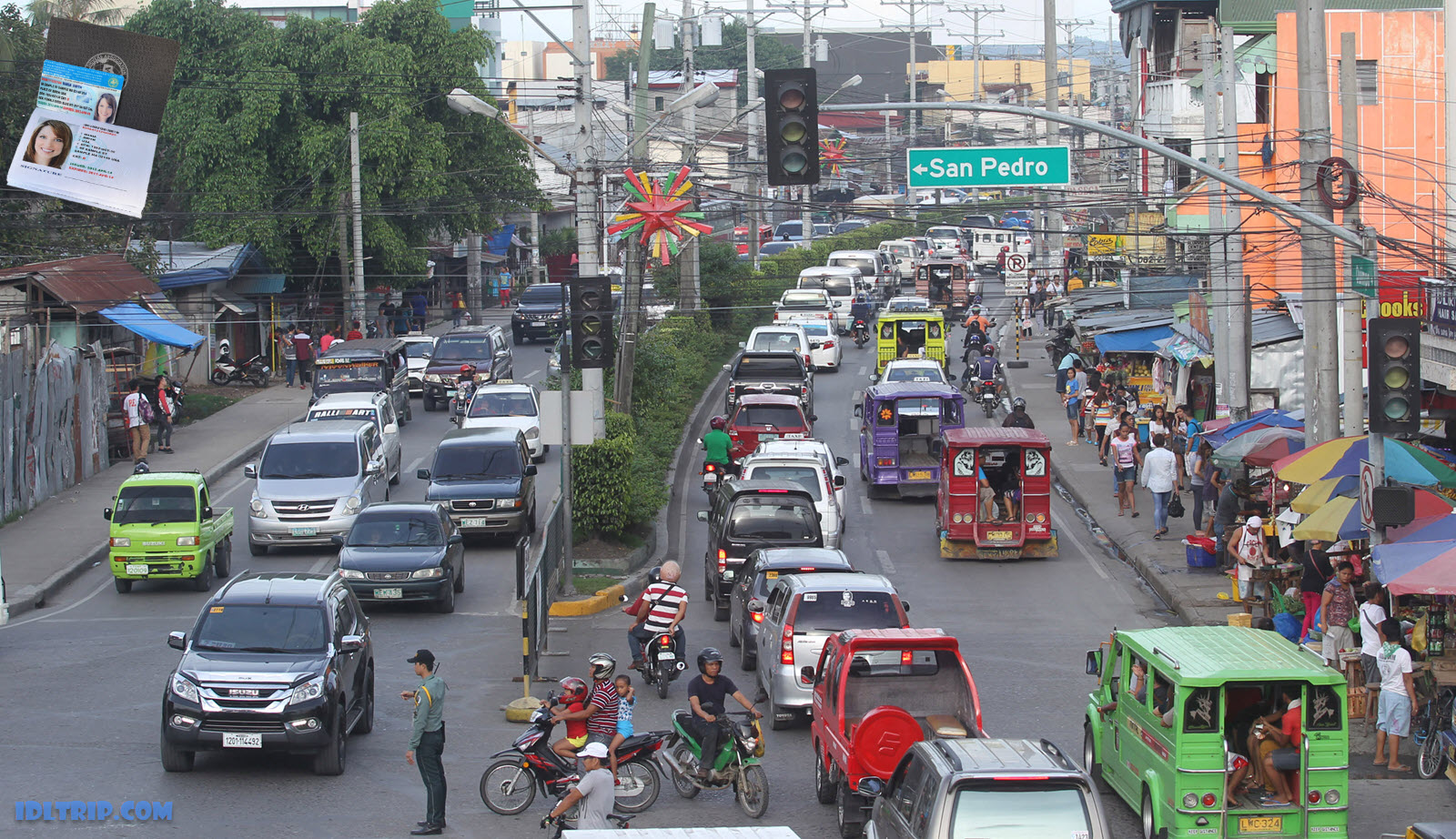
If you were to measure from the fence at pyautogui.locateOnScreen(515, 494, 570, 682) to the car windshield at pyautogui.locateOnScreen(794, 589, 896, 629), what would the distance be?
3.30 meters

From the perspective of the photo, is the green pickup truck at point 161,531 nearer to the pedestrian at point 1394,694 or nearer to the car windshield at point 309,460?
the car windshield at point 309,460

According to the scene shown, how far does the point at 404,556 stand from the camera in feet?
72.5

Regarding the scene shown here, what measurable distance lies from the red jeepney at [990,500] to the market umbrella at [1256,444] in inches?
118

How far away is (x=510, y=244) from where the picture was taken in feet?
260

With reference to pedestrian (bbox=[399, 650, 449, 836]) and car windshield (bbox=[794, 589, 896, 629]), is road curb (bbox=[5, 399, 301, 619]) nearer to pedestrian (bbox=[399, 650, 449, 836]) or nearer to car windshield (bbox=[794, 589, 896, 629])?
pedestrian (bbox=[399, 650, 449, 836])

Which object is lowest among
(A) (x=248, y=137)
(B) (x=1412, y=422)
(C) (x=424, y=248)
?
(B) (x=1412, y=422)

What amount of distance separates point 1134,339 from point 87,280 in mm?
25352

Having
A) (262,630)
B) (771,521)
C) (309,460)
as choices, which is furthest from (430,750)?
(309,460)

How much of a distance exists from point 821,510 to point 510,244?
184 ft

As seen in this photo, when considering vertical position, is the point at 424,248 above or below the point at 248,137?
below

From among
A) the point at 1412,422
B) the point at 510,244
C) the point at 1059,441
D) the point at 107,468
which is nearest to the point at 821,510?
the point at 1412,422

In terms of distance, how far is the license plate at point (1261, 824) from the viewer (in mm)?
11914

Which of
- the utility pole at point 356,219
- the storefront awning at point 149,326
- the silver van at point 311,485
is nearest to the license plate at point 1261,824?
the silver van at point 311,485

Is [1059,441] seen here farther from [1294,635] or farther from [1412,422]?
[1412,422]
